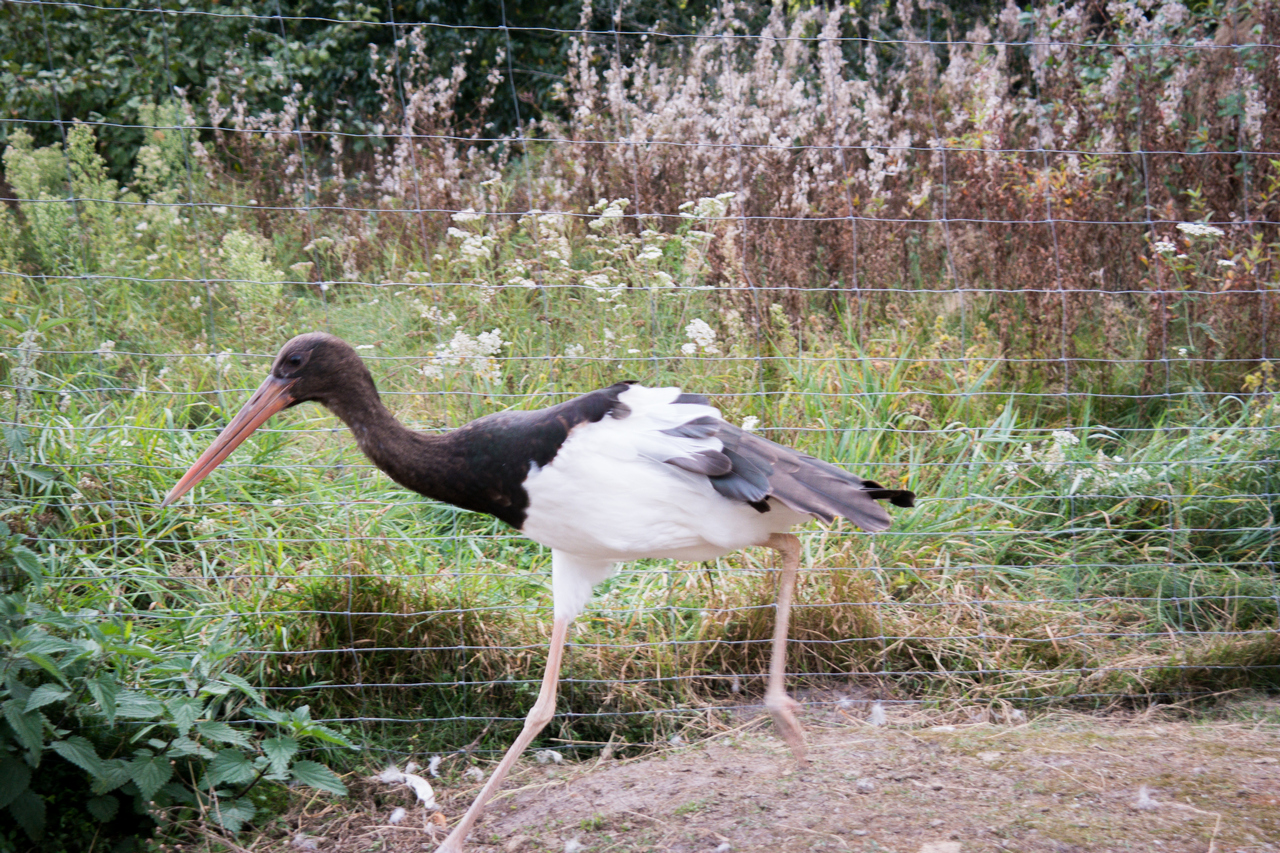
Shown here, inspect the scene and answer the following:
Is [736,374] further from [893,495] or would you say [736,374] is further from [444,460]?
[444,460]

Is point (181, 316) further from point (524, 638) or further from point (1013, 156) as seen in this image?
point (1013, 156)

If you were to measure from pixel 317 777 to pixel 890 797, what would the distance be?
167cm

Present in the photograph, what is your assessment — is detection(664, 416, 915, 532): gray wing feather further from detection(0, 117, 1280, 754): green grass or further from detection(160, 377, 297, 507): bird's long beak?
detection(160, 377, 297, 507): bird's long beak

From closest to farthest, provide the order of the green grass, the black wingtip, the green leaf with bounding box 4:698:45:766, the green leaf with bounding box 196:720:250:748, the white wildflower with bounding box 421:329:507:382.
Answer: the green leaf with bounding box 4:698:45:766
the green leaf with bounding box 196:720:250:748
the black wingtip
the green grass
the white wildflower with bounding box 421:329:507:382

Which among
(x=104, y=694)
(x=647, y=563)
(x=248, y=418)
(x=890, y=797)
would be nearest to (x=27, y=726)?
(x=104, y=694)

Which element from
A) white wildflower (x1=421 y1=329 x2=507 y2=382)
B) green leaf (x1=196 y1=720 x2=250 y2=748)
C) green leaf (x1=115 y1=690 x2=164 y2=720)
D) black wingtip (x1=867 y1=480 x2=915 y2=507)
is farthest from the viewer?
white wildflower (x1=421 y1=329 x2=507 y2=382)

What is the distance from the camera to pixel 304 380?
304cm

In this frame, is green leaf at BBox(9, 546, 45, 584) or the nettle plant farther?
green leaf at BBox(9, 546, 45, 584)

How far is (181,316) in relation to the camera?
16.3 ft

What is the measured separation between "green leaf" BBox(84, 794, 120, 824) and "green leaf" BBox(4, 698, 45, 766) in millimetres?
229

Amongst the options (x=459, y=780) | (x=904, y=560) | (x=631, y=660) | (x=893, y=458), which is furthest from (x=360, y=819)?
(x=893, y=458)

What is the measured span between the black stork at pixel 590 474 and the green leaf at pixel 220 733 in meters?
0.64

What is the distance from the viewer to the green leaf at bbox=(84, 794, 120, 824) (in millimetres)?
2838

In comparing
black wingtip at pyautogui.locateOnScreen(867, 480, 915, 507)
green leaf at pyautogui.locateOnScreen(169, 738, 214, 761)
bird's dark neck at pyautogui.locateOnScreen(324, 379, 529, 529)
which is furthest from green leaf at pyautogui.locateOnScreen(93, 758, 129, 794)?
black wingtip at pyautogui.locateOnScreen(867, 480, 915, 507)
